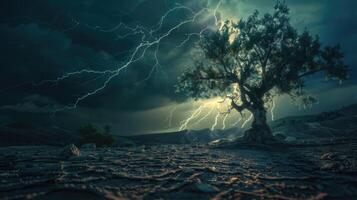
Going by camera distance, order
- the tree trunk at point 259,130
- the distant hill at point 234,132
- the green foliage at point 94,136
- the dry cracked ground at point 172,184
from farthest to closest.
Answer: the distant hill at point 234,132 < the green foliage at point 94,136 < the tree trunk at point 259,130 < the dry cracked ground at point 172,184

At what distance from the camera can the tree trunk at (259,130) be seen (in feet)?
80.3

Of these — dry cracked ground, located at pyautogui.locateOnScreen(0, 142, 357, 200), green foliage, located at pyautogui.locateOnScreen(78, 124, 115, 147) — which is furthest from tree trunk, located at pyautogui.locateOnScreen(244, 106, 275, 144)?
green foliage, located at pyautogui.locateOnScreen(78, 124, 115, 147)

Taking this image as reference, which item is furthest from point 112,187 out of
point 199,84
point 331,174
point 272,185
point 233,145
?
point 199,84

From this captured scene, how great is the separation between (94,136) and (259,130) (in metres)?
18.7

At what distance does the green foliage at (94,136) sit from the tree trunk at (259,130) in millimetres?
16423

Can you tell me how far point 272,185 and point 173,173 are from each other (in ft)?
8.89

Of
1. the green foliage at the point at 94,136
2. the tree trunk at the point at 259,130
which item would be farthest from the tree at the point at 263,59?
the green foliage at the point at 94,136

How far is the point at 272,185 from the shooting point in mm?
7000

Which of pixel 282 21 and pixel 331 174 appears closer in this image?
pixel 331 174

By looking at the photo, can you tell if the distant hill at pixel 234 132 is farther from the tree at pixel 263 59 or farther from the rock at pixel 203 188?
the rock at pixel 203 188

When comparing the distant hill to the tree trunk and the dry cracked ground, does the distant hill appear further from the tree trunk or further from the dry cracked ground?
the dry cracked ground

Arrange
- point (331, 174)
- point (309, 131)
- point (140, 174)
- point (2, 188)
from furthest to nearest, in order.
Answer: point (309, 131) < point (331, 174) < point (140, 174) < point (2, 188)

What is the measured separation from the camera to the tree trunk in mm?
24469

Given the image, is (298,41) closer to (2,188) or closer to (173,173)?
(173,173)
